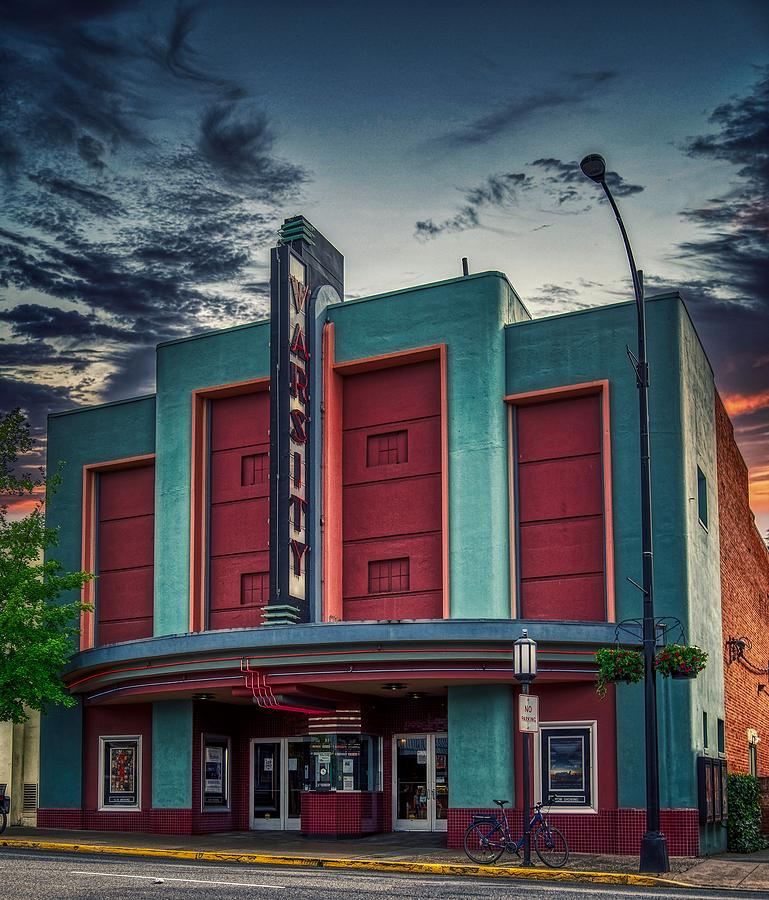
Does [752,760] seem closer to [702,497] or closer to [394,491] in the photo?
[702,497]

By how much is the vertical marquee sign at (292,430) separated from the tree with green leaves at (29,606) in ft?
19.6

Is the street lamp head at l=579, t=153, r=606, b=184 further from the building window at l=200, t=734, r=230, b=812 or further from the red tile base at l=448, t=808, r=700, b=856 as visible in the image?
the building window at l=200, t=734, r=230, b=812

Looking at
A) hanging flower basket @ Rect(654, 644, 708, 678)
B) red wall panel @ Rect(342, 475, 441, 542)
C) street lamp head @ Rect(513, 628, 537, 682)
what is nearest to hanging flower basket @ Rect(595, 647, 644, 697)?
hanging flower basket @ Rect(654, 644, 708, 678)

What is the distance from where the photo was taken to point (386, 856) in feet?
74.6

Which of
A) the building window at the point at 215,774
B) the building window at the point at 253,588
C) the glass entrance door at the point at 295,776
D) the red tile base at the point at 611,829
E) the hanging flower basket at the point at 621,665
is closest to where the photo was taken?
the hanging flower basket at the point at 621,665

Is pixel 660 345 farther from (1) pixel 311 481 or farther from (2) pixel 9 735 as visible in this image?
(2) pixel 9 735

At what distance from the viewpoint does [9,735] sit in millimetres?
34062

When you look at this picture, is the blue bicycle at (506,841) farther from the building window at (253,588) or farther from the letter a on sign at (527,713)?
the building window at (253,588)

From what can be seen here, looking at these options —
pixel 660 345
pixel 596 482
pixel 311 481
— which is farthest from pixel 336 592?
pixel 660 345

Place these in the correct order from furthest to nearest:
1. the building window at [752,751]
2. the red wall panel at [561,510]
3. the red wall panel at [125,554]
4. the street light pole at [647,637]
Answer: the building window at [752,751], the red wall panel at [125,554], the red wall panel at [561,510], the street light pole at [647,637]

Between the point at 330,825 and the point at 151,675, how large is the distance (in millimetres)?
5304

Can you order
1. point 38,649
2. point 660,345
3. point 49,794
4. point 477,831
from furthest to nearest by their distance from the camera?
point 49,794, point 38,649, point 660,345, point 477,831

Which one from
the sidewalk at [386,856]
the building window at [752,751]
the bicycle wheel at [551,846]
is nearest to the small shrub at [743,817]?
the sidewalk at [386,856]

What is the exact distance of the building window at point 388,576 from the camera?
29.4m
